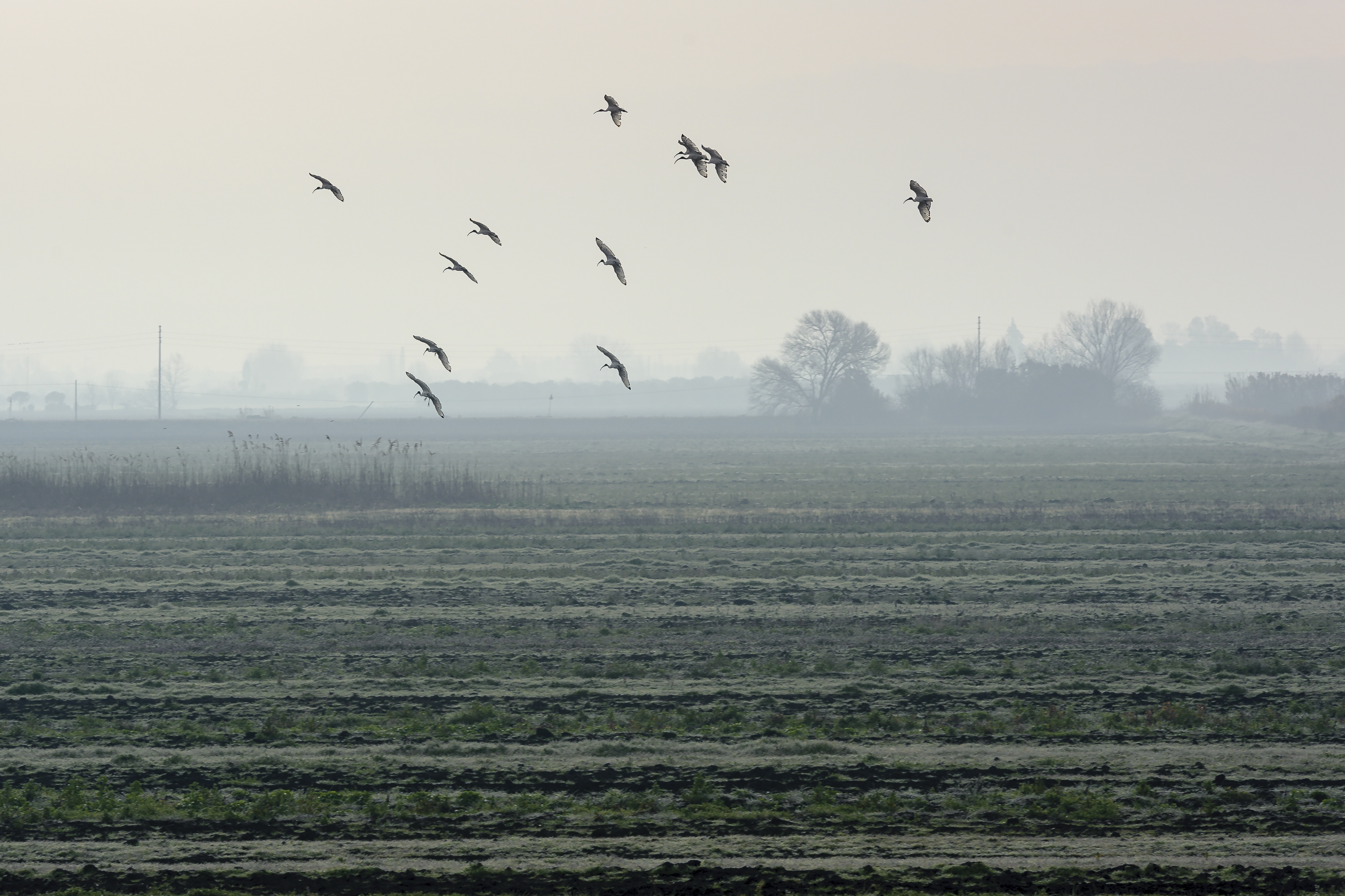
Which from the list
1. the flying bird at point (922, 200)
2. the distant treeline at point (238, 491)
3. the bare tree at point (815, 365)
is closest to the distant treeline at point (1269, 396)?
the bare tree at point (815, 365)

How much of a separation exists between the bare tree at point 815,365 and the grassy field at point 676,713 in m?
78.0

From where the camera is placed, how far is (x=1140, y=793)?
10.9 m

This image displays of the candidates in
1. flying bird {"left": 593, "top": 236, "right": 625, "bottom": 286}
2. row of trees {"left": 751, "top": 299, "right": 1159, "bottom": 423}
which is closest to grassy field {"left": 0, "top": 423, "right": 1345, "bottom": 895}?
flying bird {"left": 593, "top": 236, "right": 625, "bottom": 286}

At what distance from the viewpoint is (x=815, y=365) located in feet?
353

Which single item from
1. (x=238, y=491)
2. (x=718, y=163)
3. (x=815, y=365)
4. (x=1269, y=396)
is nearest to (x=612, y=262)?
(x=718, y=163)

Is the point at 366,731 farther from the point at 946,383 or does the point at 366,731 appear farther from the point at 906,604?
the point at 946,383

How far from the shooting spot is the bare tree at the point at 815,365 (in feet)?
349

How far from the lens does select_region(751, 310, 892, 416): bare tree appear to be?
106 m

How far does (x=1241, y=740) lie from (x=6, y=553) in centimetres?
2304

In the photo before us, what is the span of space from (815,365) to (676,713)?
313 feet

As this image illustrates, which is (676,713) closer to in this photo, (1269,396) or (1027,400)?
(1027,400)

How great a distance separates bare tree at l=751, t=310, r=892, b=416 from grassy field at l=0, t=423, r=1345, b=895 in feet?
256

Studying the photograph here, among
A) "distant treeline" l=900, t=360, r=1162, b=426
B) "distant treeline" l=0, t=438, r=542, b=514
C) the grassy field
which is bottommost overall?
the grassy field

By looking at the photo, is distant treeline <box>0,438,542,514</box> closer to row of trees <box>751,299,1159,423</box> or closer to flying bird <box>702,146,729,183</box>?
flying bird <box>702,146,729,183</box>
